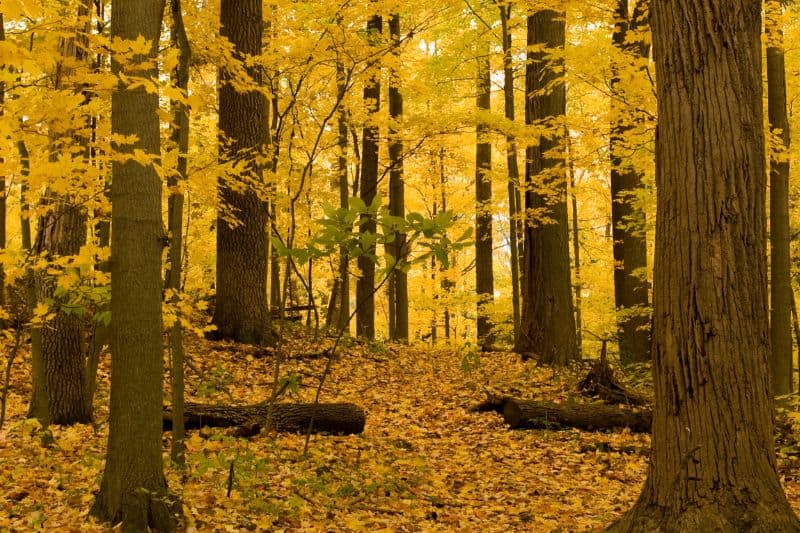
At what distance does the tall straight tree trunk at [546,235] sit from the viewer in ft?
36.3

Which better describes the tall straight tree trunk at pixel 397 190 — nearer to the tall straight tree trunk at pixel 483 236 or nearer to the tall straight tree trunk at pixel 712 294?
the tall straight tree trunk at pixel 483 236

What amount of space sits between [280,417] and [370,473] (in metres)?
1.39

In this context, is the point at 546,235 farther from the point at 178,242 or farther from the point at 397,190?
the point at 178,242

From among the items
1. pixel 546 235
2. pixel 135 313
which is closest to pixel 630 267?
pixel 546 235

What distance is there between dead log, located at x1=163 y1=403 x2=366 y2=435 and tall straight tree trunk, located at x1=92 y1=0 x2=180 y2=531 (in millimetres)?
2439

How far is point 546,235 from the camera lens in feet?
37.1

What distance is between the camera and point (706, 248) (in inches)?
138

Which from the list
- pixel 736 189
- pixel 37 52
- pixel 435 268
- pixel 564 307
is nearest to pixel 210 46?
pixel 37 52

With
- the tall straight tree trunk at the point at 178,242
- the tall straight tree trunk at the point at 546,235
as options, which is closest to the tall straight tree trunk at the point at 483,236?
the tall straight tree trunk at the point at 546,235

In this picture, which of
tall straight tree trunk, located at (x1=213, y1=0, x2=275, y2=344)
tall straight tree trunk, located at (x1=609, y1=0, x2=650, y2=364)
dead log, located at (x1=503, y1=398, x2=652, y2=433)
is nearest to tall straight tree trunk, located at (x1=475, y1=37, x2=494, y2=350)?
tall straight tree trunk, located at (x1=609, y1=0, x2=650, y2=364)

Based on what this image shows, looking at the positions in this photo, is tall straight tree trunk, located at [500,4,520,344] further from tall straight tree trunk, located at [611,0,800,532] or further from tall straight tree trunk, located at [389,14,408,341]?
tall straight tree trunk, located at [611,0,800,532]

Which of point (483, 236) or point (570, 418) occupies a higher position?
point (483, 236)

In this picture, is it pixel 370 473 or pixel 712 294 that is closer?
pixel 712 294

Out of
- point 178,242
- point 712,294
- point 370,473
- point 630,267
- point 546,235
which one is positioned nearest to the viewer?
point 712,294
